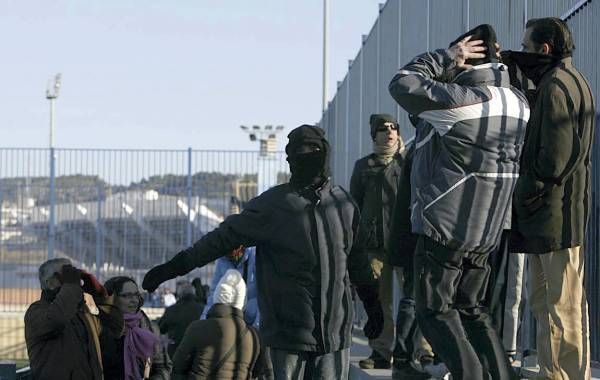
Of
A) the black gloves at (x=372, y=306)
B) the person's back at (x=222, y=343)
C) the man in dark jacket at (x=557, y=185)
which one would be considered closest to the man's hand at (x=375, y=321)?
the black gloves at (x=372, y=306)

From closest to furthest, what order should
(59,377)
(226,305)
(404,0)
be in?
(59,377)
(226,305)
(404,0)

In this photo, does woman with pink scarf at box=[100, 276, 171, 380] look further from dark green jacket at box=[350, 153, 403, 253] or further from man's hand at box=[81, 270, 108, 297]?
dark green jacket at box=[350, 153, 403, 253]

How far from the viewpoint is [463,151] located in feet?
21.7

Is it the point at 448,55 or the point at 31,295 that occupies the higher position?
the point at 448,55

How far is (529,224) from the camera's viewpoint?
7148mm

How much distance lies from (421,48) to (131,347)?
7.07 metres


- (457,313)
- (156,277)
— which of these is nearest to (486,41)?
(457,313)

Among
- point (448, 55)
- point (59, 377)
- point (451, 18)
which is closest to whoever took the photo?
point (448, 55)

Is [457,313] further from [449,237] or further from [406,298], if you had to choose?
[406,298]

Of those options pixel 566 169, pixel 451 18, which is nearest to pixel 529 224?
pixel 566 169

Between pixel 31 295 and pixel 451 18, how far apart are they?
19425 millimetres

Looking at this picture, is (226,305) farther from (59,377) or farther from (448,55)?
(448,55)

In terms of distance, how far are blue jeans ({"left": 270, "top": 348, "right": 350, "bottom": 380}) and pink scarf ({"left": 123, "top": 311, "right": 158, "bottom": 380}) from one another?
1491mm

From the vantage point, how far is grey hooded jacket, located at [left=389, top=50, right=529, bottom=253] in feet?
21.5
